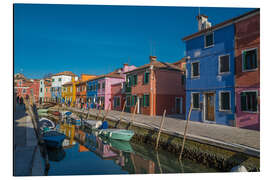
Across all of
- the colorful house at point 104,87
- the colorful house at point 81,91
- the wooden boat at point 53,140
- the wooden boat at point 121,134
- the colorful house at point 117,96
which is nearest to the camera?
the wooden boat at point 53,140

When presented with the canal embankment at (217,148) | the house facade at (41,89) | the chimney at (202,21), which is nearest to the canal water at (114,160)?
Answer: the canal embankment at (217,148)

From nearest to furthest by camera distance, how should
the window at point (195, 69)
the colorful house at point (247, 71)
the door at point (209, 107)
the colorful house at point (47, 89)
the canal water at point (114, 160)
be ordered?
the canal water at point (114, 160), the colorful house at point (247, 71), the door at point (209, 107), the window at point (195, 69), the colorful house at point (47, 89)

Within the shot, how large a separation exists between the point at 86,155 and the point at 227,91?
28.1ft

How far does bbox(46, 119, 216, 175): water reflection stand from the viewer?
7113mm

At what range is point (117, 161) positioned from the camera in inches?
328

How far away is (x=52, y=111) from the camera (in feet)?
93.7

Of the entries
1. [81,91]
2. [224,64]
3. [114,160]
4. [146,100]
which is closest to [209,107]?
[224,64]

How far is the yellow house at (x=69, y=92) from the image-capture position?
114 feet

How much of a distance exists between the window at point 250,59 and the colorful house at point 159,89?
8396mm

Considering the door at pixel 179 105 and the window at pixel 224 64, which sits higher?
the window at pixel 224 64

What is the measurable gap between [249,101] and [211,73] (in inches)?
116

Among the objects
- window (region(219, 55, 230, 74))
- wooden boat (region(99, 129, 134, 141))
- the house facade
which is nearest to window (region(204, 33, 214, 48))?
window (region(219, 55, 230, 74))

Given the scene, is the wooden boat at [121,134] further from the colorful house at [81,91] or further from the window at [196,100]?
the colorful house at [81,91]

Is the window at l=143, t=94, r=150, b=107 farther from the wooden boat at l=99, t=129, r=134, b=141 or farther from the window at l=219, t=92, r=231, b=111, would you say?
the window at l=219, t=92, r=231, b=111
